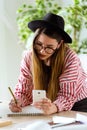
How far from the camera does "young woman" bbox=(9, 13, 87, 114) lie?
2.04m

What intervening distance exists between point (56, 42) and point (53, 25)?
4.5 inches

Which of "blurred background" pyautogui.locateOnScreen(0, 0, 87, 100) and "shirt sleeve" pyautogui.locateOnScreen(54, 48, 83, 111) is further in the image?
"blurred background" pyautogui.locateOnScreen(0, 0, 87, 100)

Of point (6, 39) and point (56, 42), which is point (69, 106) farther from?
point (6, 39)

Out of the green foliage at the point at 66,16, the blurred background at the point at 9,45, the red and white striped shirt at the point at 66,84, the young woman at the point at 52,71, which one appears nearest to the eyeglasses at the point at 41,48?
the young woman at the point at 52,71

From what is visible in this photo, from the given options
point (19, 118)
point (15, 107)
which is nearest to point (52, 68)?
point (15, 107)

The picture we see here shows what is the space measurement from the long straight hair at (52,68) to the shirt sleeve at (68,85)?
4 cm

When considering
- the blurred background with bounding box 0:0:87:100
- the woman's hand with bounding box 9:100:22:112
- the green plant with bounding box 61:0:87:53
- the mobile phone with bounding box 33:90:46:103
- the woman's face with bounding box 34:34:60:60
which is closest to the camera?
the mobile phone with bounding box 33:90:46:103

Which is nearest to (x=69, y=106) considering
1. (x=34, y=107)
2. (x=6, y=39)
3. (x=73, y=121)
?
(x=34, y=107)

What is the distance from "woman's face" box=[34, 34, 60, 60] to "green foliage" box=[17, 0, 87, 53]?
1.46 m

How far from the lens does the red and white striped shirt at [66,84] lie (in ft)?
6.66

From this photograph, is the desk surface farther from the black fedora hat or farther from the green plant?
the green plant

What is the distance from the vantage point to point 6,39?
3885 millimetres

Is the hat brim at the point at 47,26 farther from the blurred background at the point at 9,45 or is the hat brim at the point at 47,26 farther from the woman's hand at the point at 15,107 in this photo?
the blurred background at the point at 9,45

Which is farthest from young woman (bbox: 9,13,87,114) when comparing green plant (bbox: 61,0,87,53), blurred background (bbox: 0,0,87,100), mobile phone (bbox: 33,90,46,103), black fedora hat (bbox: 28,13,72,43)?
blurred background (bbox: 0,0,87,100)
